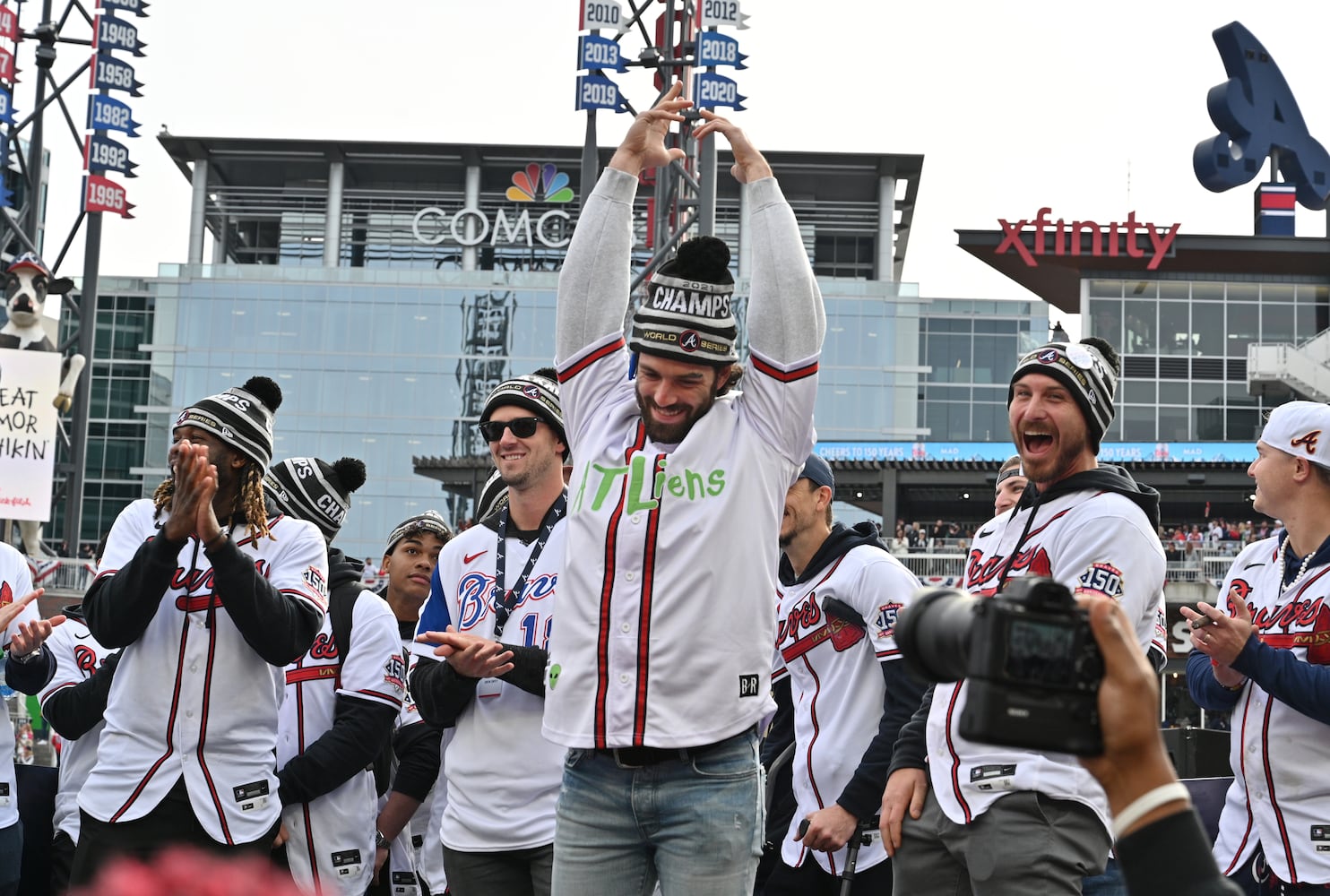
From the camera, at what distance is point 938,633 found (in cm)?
167

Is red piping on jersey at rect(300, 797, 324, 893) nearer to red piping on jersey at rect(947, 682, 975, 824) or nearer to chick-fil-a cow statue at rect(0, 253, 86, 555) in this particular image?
red piping on jersey at rect(947, 682, 975, 824)

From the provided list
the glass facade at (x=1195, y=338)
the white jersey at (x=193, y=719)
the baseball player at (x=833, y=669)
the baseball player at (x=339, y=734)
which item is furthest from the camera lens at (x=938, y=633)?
the glass facade at (x=1195, y=338)

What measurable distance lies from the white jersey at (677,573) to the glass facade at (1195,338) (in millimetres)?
50793

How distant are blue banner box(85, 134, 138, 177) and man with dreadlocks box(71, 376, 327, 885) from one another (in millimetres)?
28140

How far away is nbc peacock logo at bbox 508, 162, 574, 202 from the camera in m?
63.4

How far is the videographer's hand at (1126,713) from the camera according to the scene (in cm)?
157

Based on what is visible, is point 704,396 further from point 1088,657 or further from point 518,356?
point 518,356

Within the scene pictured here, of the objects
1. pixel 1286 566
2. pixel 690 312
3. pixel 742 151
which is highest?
pixel 742 151

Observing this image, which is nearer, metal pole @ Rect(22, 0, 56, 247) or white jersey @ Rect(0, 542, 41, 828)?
white jersey @ Rect(0, 542, 41, 828)

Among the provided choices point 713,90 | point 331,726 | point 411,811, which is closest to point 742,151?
point 331,726

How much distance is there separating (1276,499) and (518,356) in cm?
5396

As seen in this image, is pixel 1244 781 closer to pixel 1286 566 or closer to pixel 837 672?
pixel 1286 566

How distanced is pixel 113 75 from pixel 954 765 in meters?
30.9

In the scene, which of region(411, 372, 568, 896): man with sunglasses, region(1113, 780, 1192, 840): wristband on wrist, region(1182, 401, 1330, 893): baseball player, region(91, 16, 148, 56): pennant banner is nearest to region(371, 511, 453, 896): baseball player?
region(411, 372, 568, 896): man with sunglasses
